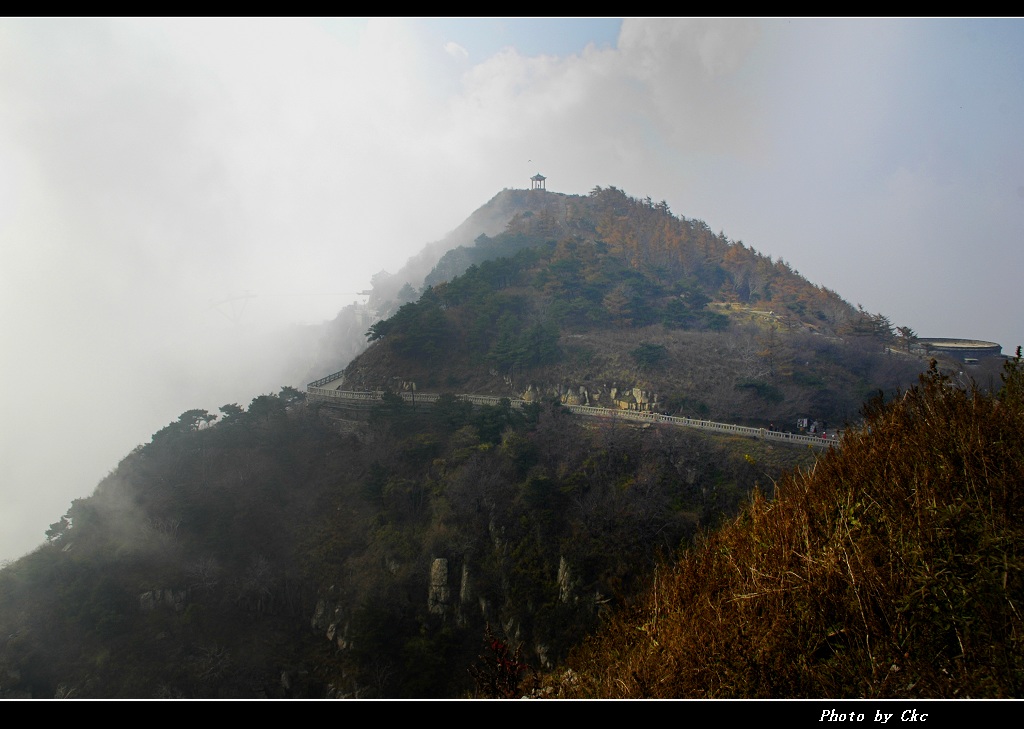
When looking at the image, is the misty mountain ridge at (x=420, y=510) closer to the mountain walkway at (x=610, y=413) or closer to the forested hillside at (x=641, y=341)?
the forested hillside at (x=641, y=341)

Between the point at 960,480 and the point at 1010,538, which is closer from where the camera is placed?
the point at 1010,538

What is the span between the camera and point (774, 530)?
14.4ft

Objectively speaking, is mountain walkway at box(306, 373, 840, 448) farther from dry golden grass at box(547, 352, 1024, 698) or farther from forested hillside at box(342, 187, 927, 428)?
dry golden grass at box(547, 352, 1024, 698)

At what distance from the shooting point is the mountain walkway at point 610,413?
16156 mm

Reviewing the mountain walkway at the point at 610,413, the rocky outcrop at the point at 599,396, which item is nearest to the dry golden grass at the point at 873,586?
the mountain walkway at the point at 610,413

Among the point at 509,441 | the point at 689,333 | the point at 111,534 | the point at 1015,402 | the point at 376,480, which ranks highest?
the point at 689,333

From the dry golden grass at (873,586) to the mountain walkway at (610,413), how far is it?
29.2ft

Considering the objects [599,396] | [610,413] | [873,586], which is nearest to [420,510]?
[610,413]

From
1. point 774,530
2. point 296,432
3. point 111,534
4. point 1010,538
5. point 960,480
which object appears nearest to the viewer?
point 1010,538

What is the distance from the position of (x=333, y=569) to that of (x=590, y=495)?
316 inches

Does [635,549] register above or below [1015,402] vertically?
below
